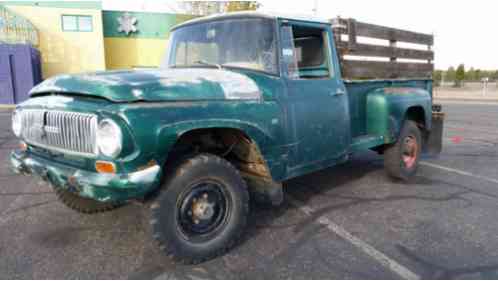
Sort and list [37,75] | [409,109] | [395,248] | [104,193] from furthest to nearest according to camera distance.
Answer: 1. [37,75]
2. [409,109]
3. [395,248]
4. [104,193]

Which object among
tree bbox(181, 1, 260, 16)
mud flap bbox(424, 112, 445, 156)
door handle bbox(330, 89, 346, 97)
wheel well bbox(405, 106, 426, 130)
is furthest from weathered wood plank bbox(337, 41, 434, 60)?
tree bbox(181, 1, 260, 16)

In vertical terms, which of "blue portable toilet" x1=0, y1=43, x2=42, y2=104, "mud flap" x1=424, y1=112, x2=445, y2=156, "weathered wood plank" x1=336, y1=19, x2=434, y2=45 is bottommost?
"mud flap" x1=424, y1=112, x2=445, y2=156

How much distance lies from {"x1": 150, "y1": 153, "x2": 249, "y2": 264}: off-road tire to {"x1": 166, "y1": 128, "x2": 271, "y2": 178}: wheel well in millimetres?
209

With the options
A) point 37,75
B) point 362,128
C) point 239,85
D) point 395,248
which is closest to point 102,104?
point 239,85

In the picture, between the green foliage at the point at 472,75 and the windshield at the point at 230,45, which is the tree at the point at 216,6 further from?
the green foliage at the point at 472,75

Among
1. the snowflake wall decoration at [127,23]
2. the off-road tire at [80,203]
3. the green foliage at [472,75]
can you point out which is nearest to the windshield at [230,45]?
the off-road tire at [80,203]

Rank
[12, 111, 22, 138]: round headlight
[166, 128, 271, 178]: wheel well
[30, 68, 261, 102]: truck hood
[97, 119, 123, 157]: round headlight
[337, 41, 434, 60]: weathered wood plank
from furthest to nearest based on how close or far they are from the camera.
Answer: [337, 41, 434, 60]: weathered wood plank → [12, 111, 22, 138]: round headlight → [166, 128, 271, 178]: wheel well → [30, 68, 261, 102]: truck hood → [97, 119, 123, 157]: round headlight

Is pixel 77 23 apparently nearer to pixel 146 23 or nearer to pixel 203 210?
pixel 146 23

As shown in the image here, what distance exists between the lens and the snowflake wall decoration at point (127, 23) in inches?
891

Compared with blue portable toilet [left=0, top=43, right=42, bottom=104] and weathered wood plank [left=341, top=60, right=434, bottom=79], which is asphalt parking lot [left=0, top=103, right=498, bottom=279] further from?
blue portable toilet [left=0, top=43, right=42, bottom=104]

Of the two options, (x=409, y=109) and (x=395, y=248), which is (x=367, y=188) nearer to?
(x=409, y=109)

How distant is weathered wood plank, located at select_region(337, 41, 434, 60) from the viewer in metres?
4.26

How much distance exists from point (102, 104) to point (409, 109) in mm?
4424

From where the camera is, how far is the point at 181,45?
155 inches
